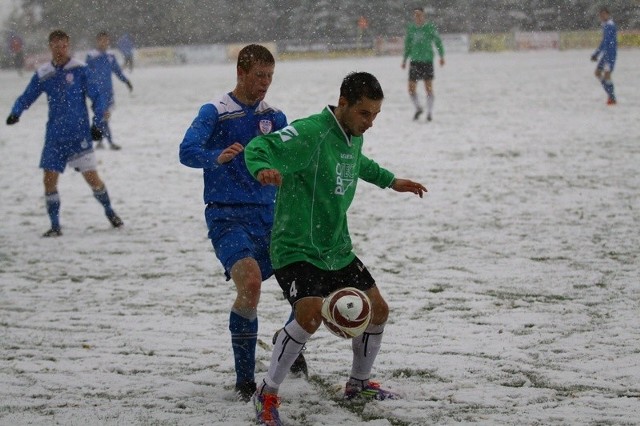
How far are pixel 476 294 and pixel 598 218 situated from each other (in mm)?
2949

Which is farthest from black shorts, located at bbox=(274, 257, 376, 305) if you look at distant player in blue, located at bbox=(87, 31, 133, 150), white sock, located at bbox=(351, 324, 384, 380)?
distant player in blue, located at bbox=(87, 31, 133, 150)

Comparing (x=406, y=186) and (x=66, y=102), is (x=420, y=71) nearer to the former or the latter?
(x=66, y=102)

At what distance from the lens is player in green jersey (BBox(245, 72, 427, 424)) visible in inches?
172

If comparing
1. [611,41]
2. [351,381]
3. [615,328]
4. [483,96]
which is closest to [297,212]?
[351,381]

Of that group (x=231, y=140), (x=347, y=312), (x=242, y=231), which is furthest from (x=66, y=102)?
(x=347, y=312)

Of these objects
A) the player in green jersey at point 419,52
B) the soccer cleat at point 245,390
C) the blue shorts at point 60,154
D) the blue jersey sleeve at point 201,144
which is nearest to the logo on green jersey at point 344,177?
the blue jersey sleeve at point 201,144

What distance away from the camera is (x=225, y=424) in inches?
176

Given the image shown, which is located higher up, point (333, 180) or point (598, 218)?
point (333, 180)

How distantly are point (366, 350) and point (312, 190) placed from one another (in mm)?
886

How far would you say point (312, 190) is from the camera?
447cm

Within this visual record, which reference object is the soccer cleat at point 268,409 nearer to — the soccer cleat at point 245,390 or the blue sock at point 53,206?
the soccer cleat at point 245,390

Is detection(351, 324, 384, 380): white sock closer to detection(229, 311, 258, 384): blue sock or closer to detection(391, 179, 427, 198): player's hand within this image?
detection(229, 311, 258, 384): blue sock

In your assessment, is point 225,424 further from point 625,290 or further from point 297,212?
point 625,290

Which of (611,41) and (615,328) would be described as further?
(611,41)
